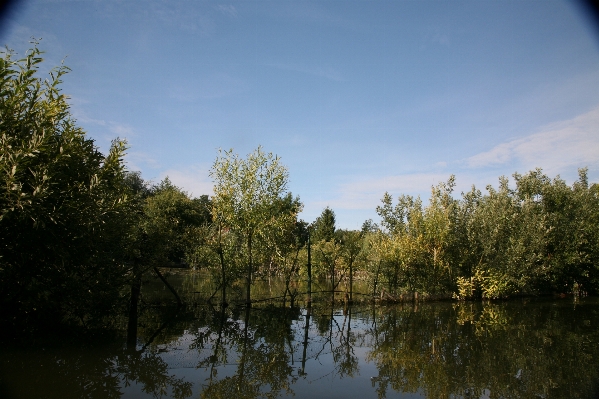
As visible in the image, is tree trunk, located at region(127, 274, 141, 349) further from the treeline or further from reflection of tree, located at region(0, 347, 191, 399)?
reflection of tree, located at region(0, 347, 191, 399)

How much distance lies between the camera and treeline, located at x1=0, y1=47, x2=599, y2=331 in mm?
8172

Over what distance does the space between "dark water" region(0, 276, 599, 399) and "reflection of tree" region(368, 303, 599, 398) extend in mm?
33

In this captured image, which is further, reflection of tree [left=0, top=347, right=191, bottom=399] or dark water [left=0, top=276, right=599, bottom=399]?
dark water [left=0, top=276, right=599, bottom=399]

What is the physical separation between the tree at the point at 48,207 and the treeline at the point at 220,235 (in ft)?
0.10

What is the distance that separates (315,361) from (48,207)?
23.3ft

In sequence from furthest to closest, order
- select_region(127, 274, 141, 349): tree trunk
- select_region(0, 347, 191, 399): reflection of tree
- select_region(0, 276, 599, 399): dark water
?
select_region(127, 274, 141, 349): tree trunk → select_region(0, 276, 599, 399): dark water → select_region(0, 347, 191, 399): reflection of tree

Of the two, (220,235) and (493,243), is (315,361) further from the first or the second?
(493,243)

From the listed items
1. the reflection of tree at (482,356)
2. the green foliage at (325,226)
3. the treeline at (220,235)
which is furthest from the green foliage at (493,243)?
the green foliage at (325,226)

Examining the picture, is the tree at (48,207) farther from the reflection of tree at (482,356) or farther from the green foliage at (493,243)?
the green foliage at (493,243)

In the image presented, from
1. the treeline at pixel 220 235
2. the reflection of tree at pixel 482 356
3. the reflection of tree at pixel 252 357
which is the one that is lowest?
the reflection of tree at pixel 482 356

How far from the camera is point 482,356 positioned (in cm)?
1016

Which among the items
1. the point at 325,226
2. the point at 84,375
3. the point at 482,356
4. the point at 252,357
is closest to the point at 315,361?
the point at 252,357

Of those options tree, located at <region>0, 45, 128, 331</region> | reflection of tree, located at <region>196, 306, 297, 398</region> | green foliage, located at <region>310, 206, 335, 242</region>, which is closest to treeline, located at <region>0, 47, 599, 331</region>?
tree, located at <region>0, 45, 128, 331</region>

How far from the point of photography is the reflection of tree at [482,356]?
7.80 metres
